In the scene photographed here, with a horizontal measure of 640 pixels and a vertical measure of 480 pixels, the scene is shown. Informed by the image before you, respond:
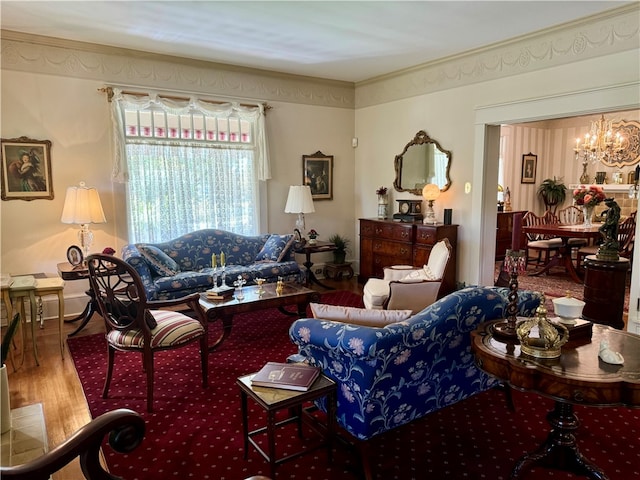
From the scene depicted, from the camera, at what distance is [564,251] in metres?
6.74

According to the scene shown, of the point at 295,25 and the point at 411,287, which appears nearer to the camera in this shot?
the point at 411,287

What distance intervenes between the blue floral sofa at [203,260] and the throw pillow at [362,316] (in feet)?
8.68

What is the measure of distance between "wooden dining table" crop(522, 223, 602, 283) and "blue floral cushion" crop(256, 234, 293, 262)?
3790 mm

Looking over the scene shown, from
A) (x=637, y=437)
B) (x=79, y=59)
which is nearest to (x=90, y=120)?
(x=79, y=59)

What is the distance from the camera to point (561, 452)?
2.27m

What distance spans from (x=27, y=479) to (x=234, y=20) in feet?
13.5

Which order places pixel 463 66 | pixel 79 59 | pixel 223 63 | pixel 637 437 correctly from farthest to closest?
pixel 223 63
pixel 463 66
pixel 79 59
pixel 637 437

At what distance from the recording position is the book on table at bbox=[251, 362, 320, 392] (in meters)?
2.18

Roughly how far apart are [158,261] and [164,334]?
75.5 inches

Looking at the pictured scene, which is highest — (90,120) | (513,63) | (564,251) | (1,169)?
(513,63)

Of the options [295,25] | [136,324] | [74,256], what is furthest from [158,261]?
[295,25]

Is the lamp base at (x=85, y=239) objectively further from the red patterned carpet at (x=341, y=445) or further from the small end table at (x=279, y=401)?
the small end table at (x=279, y=401)

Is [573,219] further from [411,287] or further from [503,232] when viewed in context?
[411,287]

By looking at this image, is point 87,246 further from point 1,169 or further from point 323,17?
point 323,17
